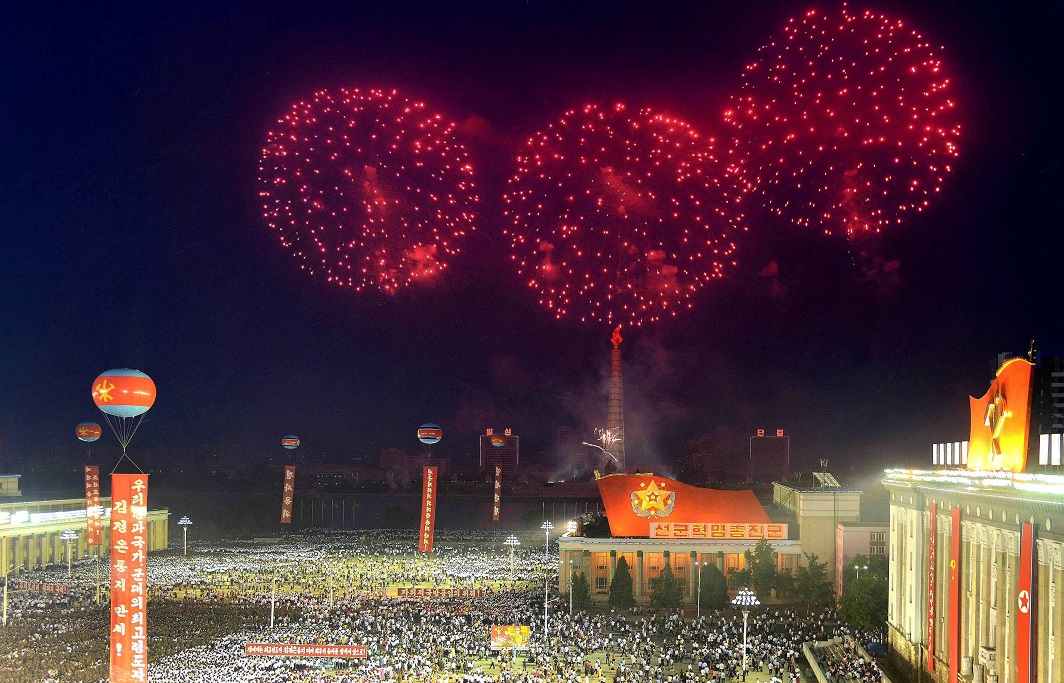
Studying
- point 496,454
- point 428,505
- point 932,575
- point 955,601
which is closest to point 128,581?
point 955,601

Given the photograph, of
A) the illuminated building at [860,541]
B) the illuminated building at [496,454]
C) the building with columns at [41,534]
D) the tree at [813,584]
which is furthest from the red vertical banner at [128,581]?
the illuminated building at [496,454]

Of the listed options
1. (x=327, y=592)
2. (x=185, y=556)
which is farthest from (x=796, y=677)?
(x=185, y=556)

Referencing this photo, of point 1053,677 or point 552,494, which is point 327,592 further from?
point 552,494

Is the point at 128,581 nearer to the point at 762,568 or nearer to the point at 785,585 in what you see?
the point at 762,568

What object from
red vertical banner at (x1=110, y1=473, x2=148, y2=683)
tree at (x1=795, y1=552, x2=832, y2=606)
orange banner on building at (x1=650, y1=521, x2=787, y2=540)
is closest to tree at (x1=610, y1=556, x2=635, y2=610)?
orange banner on building at (x1=650, y1=521, x2=787, y2=540)

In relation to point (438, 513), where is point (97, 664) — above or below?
above

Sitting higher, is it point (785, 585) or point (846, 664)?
point (846, 664)
